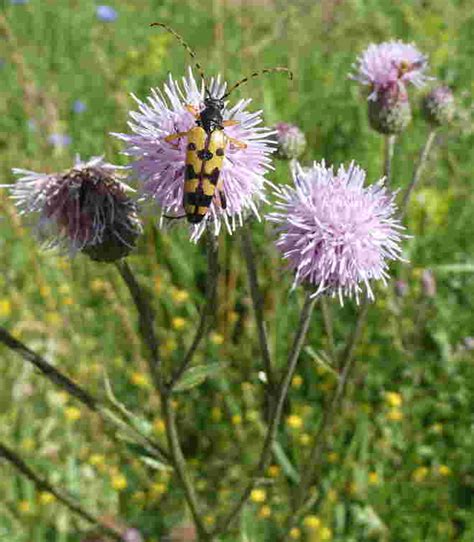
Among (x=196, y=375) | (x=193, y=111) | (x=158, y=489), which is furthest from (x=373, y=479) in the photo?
(x=193, y=111)

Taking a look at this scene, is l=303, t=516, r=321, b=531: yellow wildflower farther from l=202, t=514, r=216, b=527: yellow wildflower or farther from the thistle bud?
the thistle bud

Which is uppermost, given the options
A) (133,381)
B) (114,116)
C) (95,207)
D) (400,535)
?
(114,116)

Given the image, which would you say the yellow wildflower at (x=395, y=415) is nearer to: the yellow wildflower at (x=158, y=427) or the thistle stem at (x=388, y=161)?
the yellow wildflower at (x=158, y=427)

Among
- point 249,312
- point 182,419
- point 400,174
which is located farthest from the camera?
point 400,174

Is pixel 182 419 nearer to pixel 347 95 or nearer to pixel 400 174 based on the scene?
pixel 400 174

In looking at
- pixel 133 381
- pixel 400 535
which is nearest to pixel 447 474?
pixel 400 535

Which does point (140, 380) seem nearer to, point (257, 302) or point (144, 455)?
point (144, 455)

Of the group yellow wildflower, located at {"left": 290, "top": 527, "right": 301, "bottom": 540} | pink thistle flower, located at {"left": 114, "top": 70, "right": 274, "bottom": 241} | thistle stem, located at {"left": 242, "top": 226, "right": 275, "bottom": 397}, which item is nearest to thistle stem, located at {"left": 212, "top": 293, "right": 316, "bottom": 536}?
thistle stem, located at {"left": 242, "top": 226, "right": 275, "bottom": 397}
